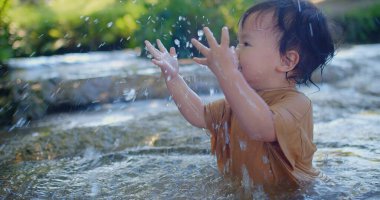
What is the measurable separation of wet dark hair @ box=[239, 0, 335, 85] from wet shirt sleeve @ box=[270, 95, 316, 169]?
206 millimetres

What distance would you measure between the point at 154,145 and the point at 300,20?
144 cm

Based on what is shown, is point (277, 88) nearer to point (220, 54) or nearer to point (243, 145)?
point (243, 145)

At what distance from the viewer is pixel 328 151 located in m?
3.12

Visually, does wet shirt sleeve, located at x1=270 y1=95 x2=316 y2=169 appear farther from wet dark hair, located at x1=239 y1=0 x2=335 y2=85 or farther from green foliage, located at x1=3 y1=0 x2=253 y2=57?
green foliage, located at x1=3 y1=0 x2=253 y2=57

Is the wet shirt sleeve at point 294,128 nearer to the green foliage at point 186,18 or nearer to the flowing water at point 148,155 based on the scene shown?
the flowing water at point 148,155

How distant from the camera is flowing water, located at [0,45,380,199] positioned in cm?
236

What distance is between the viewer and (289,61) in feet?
7.81

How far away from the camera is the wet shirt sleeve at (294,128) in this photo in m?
2.16

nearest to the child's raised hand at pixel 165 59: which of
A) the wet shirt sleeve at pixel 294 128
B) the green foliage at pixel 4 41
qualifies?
the wet shirt sleeve at pixel 294 128

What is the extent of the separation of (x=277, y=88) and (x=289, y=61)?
134 mm

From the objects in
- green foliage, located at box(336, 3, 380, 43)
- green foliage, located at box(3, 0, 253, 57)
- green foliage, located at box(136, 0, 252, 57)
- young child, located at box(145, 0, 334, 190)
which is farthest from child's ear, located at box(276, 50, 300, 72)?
green foliage, located at box(336, 3, 380, 43)

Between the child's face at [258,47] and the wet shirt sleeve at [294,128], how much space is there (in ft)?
0.58

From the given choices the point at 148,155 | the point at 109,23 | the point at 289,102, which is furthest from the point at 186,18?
the point at 289,102

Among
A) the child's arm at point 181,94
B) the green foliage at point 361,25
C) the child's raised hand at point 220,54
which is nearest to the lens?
the child's raised hand at point 220,54
